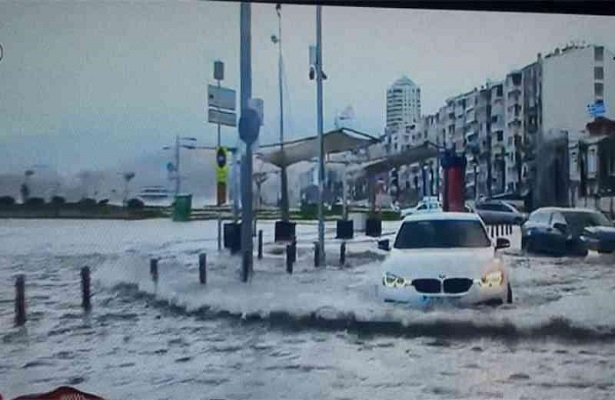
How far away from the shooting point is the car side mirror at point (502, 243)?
294 centimetres

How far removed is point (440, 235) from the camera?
2.94 metres

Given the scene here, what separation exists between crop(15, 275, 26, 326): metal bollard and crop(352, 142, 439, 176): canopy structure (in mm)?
1118

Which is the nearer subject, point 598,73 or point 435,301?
point 435,301

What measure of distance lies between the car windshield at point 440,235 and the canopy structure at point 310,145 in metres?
0.31

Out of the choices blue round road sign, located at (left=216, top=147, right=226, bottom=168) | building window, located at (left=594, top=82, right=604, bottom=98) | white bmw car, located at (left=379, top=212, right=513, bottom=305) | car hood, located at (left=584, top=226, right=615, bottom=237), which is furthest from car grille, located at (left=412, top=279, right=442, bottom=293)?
building window, located at (left=594, top=82, right=604, bottom=98)

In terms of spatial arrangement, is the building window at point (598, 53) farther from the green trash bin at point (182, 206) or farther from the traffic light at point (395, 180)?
the green trash bin at point (182, 206)

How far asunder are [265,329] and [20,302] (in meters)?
0.75

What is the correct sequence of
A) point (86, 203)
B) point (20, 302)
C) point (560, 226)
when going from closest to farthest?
point (20, 302)
point (86, 203)
point (560, 226)

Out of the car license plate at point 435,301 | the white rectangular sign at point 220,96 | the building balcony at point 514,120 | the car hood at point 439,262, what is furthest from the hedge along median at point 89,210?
the building balcony at point 514,120

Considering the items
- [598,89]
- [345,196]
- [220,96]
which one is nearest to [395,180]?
[345,196]

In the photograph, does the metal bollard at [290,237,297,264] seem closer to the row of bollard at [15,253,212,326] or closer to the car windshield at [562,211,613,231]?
the row of bollard at [15,253,212,326]

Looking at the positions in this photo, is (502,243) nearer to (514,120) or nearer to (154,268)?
(514,120)

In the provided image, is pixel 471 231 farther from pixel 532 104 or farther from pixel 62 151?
pixel 62 151

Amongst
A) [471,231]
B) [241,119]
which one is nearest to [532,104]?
[471,231]
